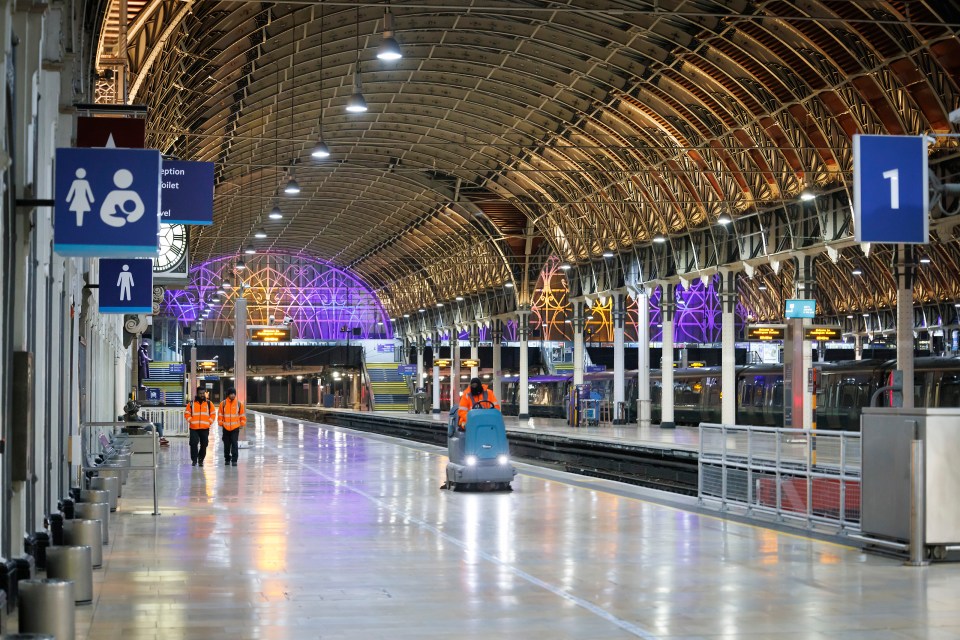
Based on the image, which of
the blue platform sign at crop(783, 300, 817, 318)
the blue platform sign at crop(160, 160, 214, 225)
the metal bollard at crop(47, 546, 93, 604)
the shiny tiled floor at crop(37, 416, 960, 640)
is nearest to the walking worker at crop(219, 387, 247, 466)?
the blue platform sign at crop(160, 160, 214, 225)

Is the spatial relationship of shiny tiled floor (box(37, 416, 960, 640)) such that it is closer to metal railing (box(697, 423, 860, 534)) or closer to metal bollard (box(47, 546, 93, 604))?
metal bollard (box(47, 546, 93, 604))

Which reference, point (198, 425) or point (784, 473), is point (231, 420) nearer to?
point (198, 425)

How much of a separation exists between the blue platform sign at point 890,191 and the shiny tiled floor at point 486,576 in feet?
10.8

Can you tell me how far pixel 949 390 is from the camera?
120 feet

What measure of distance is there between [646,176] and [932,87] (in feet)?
60.0

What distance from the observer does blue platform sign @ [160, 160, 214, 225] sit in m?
18.8

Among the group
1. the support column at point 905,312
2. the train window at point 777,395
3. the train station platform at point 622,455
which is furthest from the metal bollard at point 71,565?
the train window at point 777,395

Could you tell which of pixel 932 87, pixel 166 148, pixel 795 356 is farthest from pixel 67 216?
pixel 166 148

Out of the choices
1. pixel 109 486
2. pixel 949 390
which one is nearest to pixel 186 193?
pixel 109 486

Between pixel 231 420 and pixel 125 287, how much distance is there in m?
7.68

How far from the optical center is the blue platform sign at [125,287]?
18.6 metres

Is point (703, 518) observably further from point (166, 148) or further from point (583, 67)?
point (166, 148)

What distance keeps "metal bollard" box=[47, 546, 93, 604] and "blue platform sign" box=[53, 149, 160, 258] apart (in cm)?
217

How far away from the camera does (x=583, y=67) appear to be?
38750 millimetres
